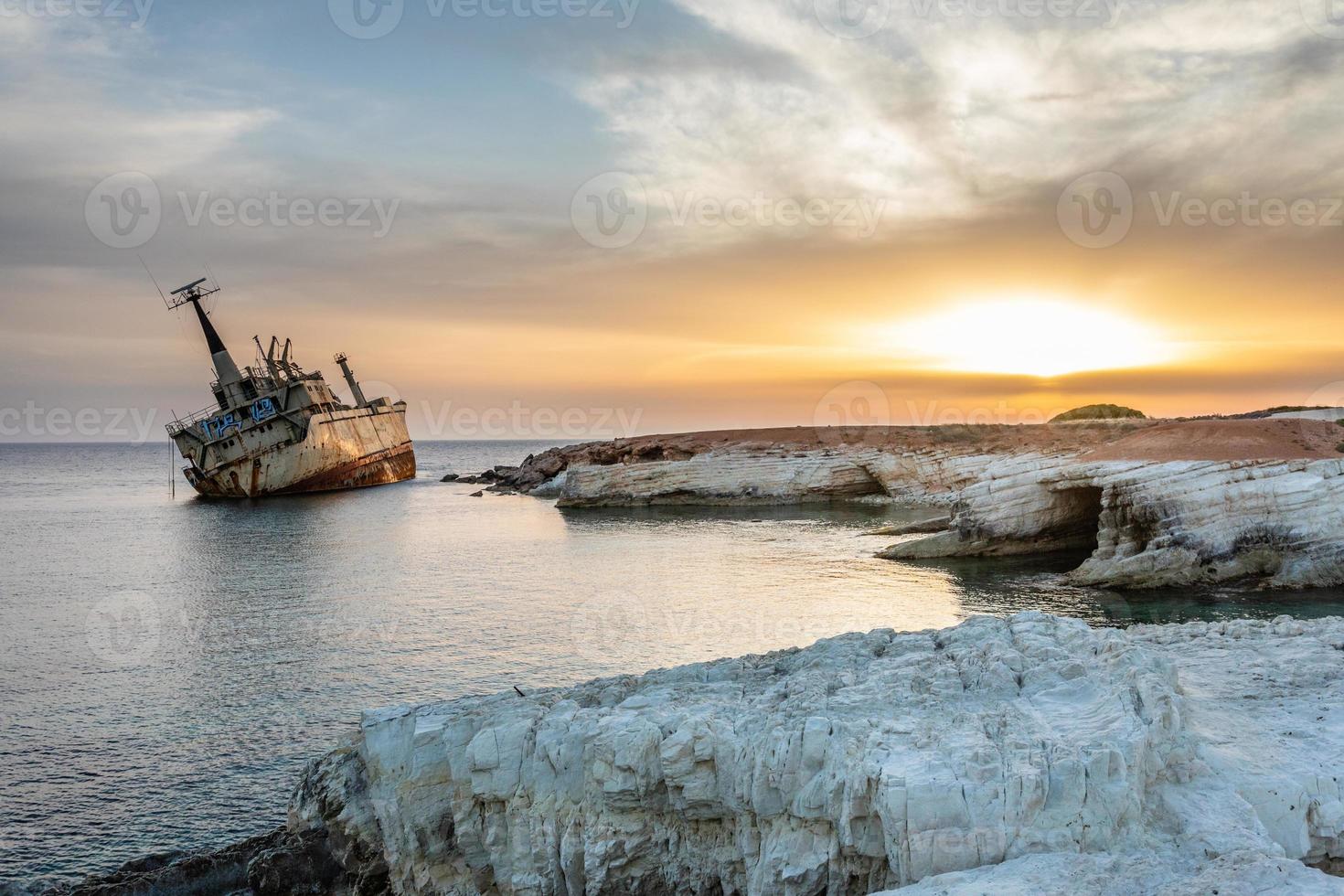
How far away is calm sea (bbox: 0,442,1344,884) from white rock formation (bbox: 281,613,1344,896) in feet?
16.6

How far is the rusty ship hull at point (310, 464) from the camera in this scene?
220ft

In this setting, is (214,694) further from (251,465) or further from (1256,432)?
(251,465)

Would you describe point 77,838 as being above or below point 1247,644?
below

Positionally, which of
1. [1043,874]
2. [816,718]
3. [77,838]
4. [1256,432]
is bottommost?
[77,838]

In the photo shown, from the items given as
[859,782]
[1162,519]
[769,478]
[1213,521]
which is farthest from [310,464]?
[859,782]

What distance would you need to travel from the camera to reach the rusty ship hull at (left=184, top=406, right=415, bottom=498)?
67.2 meters

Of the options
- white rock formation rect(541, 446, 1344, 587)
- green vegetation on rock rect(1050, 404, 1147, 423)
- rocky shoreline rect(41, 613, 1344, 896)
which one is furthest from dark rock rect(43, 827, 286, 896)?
green vegetation on rock rect(1050, 404, 1147, 423)

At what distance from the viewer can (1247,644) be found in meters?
12.2

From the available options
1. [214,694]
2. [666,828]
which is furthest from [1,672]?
[666,828]

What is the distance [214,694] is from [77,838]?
6.33m

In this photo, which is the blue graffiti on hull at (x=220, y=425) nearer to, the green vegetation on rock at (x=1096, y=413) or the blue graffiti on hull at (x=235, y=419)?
the blue graffiti on hull at (x=235, y=419)

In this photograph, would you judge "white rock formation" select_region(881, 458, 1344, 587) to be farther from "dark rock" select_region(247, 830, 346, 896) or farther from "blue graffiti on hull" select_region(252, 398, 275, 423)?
"blue graffiti on hull" select_region(252, 398, 275, 423)

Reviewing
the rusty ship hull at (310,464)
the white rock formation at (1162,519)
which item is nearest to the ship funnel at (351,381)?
the rusty ship hull at (310,464)

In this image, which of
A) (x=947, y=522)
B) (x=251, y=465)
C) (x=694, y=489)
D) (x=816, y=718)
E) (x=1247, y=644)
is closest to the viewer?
(x=816, y=718)
